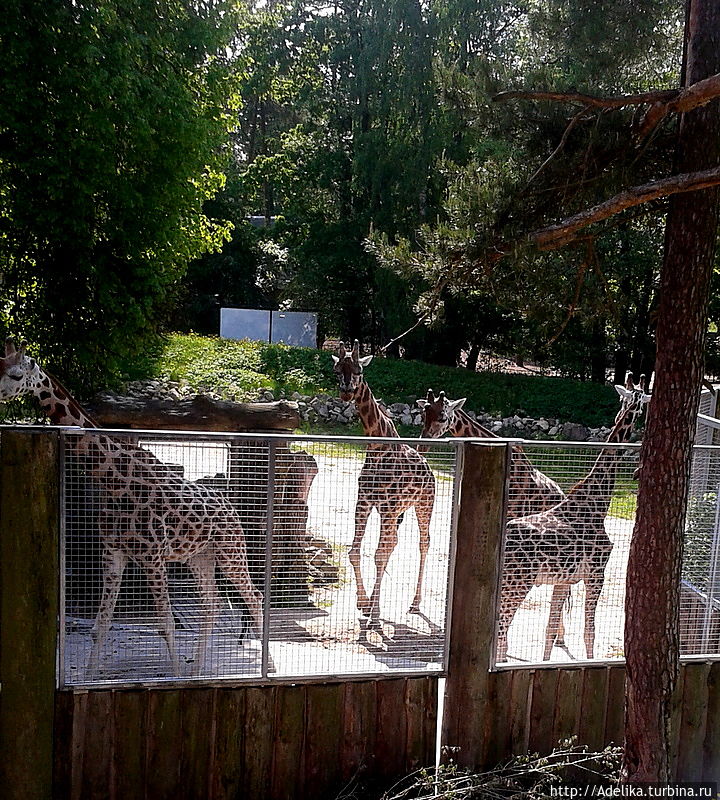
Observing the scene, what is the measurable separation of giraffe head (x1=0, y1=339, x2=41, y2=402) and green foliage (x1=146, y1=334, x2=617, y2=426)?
38.3 ft

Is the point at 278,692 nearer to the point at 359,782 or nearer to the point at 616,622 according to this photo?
the point at 359,782

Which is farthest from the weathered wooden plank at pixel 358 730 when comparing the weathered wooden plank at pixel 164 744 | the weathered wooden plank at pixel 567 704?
the weathered wooden plank at pixel 567 704

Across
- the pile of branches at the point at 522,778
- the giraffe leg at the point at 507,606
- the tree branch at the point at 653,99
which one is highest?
the tree branch at the point at 653,99

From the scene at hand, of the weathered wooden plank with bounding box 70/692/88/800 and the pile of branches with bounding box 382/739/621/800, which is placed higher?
the weathered wooden plank with bounding box 70/692/88/800

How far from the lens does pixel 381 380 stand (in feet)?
62.2

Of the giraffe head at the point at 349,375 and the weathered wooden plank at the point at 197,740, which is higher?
the giraffe head at the point at 349,375

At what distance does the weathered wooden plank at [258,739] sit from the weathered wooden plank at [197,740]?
201 mm

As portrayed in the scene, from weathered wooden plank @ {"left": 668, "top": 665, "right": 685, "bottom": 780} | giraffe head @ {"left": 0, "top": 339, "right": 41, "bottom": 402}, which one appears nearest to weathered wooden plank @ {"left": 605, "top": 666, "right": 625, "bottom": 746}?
weathered wooden plank @ {"left": 668, "top": 665, "right": 685, "bottom": 780}

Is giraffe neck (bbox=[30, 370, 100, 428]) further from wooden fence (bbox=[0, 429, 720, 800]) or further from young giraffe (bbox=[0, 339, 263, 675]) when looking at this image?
wooden fence (bbox=[0, 429, 720, 800])

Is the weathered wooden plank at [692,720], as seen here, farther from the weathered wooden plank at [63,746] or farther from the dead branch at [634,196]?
the weathered wooden plank at [63,746]

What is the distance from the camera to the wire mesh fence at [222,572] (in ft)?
13.9

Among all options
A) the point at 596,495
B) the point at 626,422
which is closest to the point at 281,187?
the point at 626,422

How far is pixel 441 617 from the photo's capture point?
4602mm

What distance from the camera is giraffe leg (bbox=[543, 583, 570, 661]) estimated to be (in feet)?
15.9
